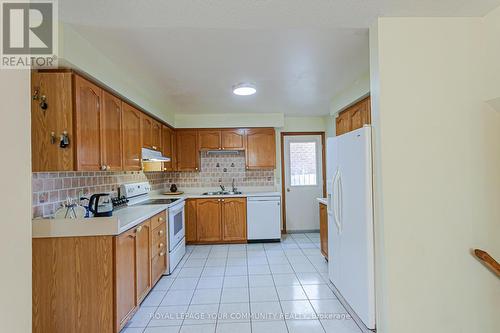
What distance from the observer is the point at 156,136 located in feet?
12.1

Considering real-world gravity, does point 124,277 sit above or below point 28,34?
below

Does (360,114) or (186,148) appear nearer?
(360,114)

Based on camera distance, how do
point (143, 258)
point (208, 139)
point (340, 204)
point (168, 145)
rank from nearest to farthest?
point (340, 204) → point (143, 258) → point (168, 145) → point (208, 139)

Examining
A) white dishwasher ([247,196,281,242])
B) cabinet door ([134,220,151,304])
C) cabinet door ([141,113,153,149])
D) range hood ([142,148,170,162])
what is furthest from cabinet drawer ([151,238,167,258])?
white dishwasher ([247,196,281,242])

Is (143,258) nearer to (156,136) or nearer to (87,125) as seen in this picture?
(87,125)

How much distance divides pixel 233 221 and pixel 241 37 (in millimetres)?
3184

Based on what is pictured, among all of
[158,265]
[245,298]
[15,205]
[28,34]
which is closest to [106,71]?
[28,34]

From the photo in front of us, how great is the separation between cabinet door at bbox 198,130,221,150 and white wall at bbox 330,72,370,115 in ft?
6.80

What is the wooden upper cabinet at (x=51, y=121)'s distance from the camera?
1.84 metres

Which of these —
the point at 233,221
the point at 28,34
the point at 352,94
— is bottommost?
the point at 233,221

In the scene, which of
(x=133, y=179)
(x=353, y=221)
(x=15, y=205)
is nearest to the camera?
(x=15, y=205)

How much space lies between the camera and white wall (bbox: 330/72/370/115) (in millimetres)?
2691

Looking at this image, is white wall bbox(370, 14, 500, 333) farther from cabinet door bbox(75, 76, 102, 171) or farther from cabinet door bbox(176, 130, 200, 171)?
cabinet door bbox(176, 130, 200, 171)

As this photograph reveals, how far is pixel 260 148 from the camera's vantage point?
15.7ft
